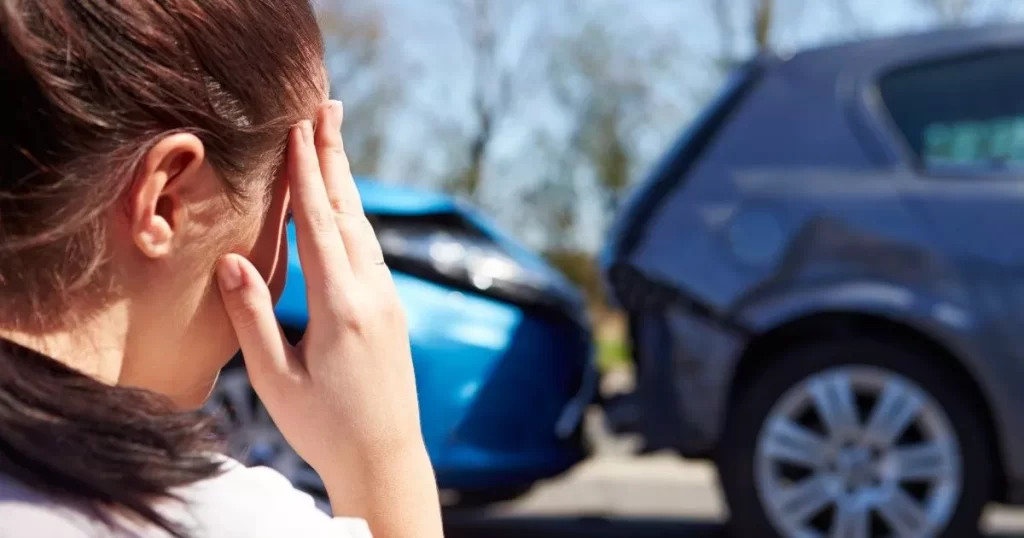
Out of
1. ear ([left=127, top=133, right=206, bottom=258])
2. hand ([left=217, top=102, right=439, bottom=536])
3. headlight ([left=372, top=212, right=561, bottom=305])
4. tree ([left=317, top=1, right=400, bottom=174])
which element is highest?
tree ([left=317, top=1, right=400, bottom=174])

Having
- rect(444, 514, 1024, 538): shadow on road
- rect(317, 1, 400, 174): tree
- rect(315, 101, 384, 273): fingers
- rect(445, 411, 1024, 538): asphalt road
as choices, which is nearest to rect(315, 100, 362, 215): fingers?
rect(315, 101, 384, 273): fingers

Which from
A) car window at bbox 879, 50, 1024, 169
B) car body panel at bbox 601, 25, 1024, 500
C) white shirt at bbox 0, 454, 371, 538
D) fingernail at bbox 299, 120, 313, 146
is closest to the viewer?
white shirt at bbox 0, 454, 371, 538

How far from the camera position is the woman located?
2.28 ft

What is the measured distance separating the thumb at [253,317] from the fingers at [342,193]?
8 centimetres

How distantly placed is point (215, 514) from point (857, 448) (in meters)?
2.87

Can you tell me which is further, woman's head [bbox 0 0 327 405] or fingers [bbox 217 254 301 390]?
fingers [bbox 217 254 301 390]

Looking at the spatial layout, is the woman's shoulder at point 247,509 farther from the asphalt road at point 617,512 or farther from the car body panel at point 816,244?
the asphalt road at point 617,512

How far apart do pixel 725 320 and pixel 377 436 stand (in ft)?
8.49

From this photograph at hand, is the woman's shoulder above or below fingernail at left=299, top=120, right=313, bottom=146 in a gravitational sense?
below

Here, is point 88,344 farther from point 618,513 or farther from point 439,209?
point 618,513

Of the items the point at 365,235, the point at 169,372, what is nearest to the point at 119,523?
the point at 169,372

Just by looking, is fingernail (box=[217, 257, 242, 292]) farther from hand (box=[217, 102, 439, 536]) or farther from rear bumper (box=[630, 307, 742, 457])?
rear bumper (box=[630, 307, 742, 457])

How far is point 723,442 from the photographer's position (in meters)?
3.36

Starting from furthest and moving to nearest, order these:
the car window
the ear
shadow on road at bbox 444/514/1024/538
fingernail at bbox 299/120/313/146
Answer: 1. shadow on road at bbox 444/514/1024/538
2. the car window
3. fingernail at bbox 299/120/313/146
4. the ear
